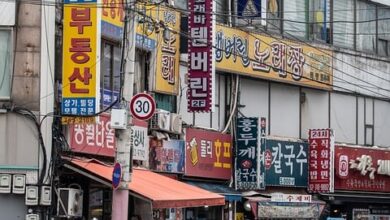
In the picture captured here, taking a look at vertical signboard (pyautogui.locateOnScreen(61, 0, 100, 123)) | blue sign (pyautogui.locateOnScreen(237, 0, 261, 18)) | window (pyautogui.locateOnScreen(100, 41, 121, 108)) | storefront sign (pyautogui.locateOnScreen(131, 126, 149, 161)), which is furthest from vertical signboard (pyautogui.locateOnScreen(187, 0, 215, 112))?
vertical signboard (pyautogui.locateOnScreen(61, 0, 100, 123))

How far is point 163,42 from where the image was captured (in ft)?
71.6

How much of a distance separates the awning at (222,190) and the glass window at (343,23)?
8.34 m

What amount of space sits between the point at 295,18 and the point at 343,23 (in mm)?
2957

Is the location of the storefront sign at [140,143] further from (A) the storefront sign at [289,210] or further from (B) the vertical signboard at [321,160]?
(B) the vertical signboard at [321,160]

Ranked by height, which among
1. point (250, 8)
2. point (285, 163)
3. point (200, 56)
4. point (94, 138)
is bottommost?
point (285, 163)

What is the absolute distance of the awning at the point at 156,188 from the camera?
1711cm

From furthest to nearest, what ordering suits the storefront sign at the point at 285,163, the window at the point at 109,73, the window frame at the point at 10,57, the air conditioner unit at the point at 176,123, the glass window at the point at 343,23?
the glass window at the point at 343,23
the storefront sign at the point at 285,163
the air conditioner unit at the point at 176,123
the window at the point at 109,73
the window frame at the point at 10,57

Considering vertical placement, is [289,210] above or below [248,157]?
below

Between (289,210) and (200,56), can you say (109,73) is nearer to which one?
(200,56)

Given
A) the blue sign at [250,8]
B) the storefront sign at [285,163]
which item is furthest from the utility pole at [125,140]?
the storefront sign at [285,163]

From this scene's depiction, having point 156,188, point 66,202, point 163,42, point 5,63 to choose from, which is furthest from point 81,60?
point 163,42

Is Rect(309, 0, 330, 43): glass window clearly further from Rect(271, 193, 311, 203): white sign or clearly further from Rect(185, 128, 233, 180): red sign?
Rect(185, 128, 233, 180): red sign

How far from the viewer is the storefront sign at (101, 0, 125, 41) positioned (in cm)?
1856

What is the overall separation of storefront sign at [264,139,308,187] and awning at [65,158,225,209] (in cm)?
508
